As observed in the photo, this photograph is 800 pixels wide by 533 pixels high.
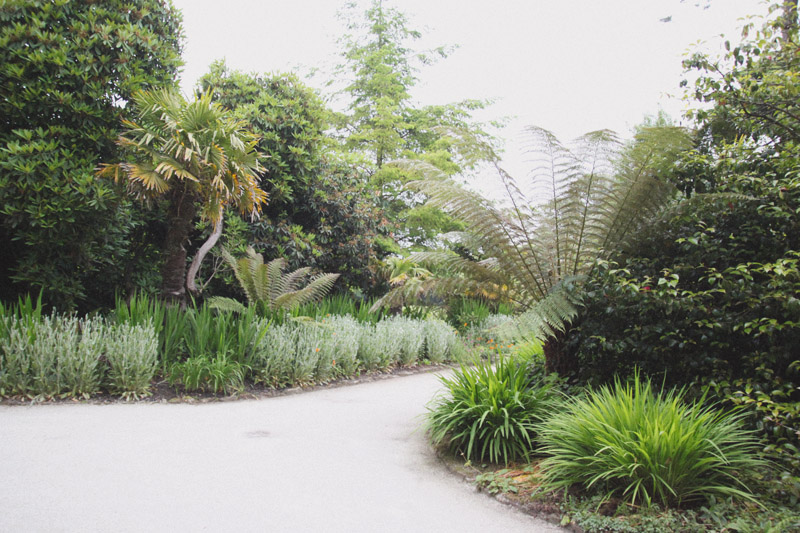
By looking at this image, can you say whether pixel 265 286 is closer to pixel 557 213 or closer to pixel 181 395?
pixel 181 395

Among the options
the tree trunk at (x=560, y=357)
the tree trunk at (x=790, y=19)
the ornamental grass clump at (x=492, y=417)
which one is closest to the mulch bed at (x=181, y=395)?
the ornamental grass clump at (x=492, y=417)

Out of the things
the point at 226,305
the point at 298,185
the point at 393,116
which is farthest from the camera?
the point at 393,116

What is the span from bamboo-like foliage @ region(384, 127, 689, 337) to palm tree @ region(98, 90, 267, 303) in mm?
2946

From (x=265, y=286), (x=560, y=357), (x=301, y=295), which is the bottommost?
(x=560, y=357)

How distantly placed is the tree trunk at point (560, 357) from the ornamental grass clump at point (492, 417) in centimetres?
33

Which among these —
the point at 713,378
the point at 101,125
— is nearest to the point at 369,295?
the point at 101,125

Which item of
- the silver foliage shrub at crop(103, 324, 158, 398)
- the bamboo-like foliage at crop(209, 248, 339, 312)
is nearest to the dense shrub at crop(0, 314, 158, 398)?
the silver foliage shrub at crop(103, 324, 158, 398)

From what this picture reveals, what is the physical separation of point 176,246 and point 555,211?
4.84 meters

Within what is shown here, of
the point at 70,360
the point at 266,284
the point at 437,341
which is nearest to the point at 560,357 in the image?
the point at 437,341

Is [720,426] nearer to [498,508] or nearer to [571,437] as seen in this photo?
[571,437]

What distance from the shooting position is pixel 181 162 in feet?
18.9

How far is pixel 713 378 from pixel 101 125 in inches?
277

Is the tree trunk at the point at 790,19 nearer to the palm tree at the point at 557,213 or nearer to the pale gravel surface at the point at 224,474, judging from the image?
the palm tree at the point at 557,213

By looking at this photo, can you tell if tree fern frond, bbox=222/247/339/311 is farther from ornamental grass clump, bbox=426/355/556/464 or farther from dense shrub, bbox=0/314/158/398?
ornamental grass clump, bbox=426/355/556/464
